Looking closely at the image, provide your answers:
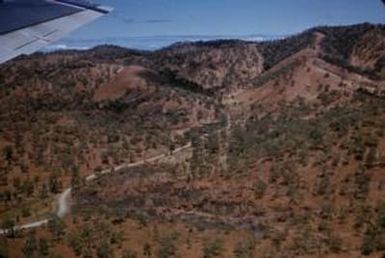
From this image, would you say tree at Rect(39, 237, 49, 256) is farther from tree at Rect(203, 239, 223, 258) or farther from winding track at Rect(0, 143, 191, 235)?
tree at Rect(203, 239, 223, 258)

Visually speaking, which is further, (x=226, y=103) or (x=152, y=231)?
(x=226, y=103)

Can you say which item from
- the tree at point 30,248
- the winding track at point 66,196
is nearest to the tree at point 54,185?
the winding track at point 66,196

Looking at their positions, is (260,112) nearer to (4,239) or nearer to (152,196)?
(152,196)

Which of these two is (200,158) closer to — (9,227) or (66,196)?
(66,196)

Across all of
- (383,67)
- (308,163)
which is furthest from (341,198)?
(383,67)

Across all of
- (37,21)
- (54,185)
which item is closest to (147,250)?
(37,21)

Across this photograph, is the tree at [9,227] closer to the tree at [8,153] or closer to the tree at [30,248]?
the tree at [30,248]

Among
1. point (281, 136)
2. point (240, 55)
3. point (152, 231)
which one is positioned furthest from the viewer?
point (240, 55)

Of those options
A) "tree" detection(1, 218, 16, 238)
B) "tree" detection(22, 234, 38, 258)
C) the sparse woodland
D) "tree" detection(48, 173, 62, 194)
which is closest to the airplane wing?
the sparse woodland
